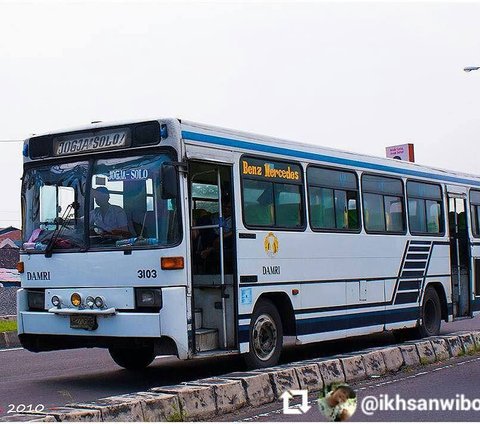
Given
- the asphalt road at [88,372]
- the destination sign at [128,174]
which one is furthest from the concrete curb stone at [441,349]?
the destination sign at [128,174]

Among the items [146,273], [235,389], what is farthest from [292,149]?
[235,389]

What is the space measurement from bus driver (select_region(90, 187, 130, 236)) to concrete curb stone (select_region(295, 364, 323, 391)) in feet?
8.95

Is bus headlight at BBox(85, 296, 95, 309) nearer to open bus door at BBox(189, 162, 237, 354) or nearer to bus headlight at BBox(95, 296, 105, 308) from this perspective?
bus headlight at BBox(95, 296, 105, 308)

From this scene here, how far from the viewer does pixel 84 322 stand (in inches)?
451

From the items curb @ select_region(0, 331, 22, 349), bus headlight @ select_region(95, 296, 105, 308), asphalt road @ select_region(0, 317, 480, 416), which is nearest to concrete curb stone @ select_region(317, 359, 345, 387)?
asphalt road @ select_region(0, 317, 480, 416)

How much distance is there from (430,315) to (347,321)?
3.51 meters

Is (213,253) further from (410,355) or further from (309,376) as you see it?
(410,355)

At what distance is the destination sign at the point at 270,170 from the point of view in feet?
41.3

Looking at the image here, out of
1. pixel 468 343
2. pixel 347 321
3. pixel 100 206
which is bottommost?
pixel 468 343

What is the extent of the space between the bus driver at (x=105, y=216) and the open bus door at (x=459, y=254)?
28.6 feet

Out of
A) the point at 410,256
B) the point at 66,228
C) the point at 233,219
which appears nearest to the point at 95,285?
the point at 66,228

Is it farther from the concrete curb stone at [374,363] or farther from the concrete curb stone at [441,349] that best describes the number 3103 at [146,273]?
the concrete curb stone at [441,349]

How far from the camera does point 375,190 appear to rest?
1574 cm

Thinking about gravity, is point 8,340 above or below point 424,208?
below
